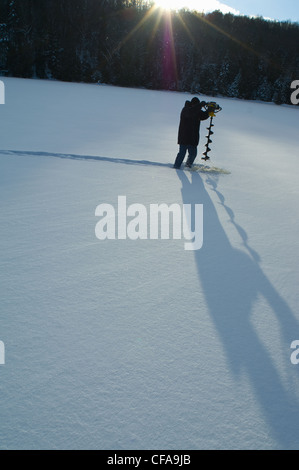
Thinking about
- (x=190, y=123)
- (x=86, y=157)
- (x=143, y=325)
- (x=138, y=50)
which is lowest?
(x=143, y=325)

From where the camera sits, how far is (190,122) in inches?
258

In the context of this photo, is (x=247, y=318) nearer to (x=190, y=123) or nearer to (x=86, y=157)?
(x=190, y=123)

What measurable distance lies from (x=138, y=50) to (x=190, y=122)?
157ft

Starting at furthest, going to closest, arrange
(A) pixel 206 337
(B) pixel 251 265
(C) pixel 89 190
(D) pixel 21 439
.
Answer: (C) pixel 89 190, (B) pixel 251 265, (A) pixel 206 337, (D) pixel 21 439

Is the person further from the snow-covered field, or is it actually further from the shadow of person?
the shadow of person

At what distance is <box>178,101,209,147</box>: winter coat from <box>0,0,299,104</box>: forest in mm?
39148

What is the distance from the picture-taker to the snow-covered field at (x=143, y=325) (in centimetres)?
173

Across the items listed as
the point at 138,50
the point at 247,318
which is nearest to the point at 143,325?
the point at 247,318

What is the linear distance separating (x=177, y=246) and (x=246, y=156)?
6133mm

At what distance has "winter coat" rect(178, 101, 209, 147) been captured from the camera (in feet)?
21.3

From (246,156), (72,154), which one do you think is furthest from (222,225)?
(246,156)

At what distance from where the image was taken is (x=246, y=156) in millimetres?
8766

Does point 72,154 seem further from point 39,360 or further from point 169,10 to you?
point 169,10

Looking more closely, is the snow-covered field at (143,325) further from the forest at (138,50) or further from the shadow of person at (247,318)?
the forest at (138,50)
